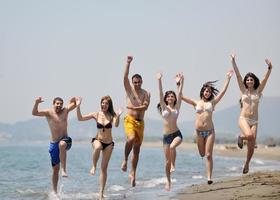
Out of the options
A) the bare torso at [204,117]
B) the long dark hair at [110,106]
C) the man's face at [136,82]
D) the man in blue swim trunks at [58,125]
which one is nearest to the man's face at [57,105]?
the man in blue swim trunks at [58,125]

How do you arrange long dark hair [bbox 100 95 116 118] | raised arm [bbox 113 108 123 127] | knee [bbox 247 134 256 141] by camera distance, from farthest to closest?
knee [bbox 247 134 256 141], long dark hair [bbox 100 95 116 118], raised arm [bbox 113 108 123 127]

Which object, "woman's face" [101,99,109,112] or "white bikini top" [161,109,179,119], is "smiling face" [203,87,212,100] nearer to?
"white bikini top" [161,109,179,119]

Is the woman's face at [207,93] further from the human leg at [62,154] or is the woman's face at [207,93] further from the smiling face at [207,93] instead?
the human leg at [62,154]

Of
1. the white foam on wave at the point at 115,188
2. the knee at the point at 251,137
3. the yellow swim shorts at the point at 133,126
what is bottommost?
the white foam on wave at the point at 115,188

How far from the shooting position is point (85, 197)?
53.9ft

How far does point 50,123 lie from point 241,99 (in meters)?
4.90

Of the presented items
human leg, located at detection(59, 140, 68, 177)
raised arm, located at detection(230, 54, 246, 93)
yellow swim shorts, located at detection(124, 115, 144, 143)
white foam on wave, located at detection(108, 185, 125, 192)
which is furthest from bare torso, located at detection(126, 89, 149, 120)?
white foam on wave, located at detection(108, 185, 125, 192)

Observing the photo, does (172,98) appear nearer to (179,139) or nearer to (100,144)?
(179,139)

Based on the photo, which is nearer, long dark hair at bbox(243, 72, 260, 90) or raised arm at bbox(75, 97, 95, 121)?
raised arm at bbox(75, 97, 95, 121)

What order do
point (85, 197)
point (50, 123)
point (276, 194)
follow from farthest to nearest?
point (85, 197) < point (50, 123) < point (276, 194)

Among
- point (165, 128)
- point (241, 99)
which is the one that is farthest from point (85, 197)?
point (241, 99)

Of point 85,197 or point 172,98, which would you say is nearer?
point 172,98

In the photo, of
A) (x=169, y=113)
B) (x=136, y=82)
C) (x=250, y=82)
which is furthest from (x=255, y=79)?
(x=136, y=82)

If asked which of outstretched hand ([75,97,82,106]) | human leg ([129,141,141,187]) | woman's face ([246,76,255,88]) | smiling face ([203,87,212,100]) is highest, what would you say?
woman's face ([246,76,255,88])
